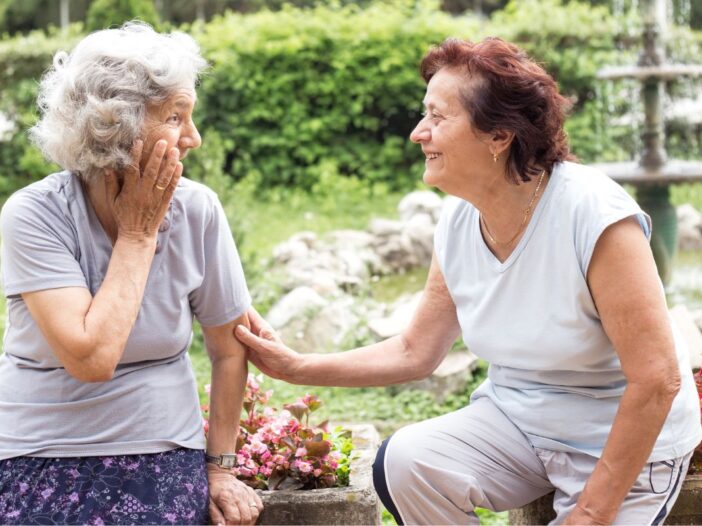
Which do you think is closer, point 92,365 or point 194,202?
point 92,365

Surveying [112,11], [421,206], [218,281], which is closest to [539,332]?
[218,281]

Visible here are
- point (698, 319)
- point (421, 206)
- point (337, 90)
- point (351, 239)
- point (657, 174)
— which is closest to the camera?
point (698, 319)

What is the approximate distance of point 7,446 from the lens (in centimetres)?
223

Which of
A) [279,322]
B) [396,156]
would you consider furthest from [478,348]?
[396,156]

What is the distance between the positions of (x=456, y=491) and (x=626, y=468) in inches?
16.9

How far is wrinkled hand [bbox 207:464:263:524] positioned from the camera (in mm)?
2354

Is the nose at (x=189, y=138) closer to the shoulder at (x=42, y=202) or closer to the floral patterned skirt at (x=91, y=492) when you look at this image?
the shoulder at (x=42, y=202)

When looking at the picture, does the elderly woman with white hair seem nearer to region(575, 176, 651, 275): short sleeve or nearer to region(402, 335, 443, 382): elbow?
region(402, 335, 443, 382): elbow

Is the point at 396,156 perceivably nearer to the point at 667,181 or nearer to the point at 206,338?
the point at 667,181

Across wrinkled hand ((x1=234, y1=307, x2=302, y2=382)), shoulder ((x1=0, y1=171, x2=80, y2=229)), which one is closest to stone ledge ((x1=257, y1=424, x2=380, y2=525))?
wrinkled hand ((x1=234, y1=307, x2=302, y2=382))

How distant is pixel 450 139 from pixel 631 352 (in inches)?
26.8

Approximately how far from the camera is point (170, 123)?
2256mm

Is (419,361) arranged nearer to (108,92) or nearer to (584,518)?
(584,518)

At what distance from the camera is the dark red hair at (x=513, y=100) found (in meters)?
2.34
